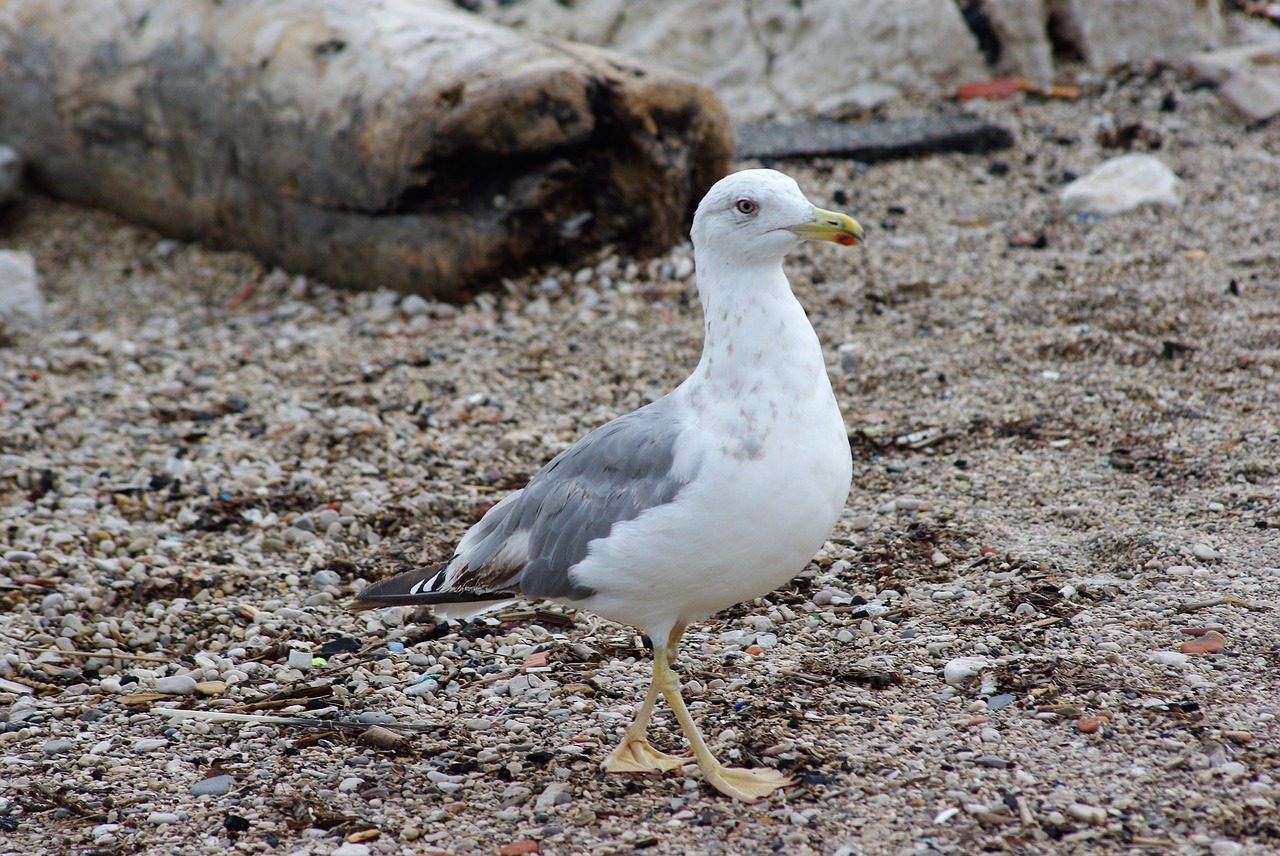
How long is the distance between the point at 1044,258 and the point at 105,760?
18.1 feet

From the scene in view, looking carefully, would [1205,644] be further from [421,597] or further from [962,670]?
[421,597]

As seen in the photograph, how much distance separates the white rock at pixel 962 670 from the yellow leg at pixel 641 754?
0.84 meters

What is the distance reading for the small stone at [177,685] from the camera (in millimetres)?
4082

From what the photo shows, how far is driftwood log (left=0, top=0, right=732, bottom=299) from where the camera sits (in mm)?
6973

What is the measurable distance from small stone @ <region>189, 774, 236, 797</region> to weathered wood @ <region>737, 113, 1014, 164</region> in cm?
595

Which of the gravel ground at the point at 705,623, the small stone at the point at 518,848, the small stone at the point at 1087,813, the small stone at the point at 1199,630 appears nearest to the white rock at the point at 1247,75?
the gravel ground at the point at 705,623

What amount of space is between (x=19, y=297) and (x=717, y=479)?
243 inches

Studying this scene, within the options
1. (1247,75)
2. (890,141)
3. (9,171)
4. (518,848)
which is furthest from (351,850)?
(1247,75)

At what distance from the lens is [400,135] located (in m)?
6.94

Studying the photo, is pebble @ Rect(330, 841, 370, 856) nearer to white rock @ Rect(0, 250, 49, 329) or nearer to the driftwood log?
the driftwood log

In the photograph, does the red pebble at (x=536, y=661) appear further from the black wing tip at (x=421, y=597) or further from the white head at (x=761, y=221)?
the white head at (x=761, y=221)

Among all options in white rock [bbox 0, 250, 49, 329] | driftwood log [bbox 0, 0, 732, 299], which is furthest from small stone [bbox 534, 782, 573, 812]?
white rock [bbox 0, 250, 49, 329]

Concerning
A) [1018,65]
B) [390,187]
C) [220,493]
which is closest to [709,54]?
[1018,65]

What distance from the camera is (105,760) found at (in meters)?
3.68
